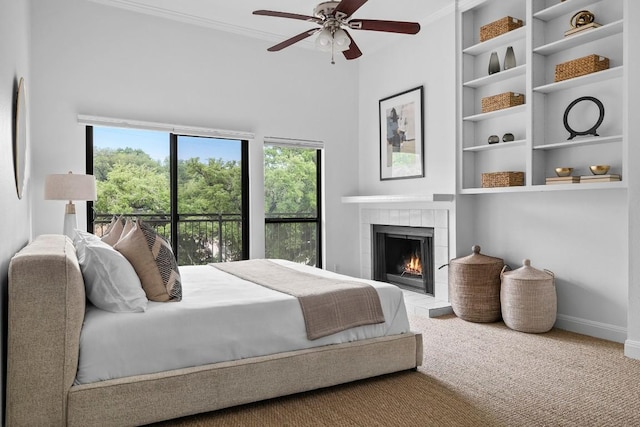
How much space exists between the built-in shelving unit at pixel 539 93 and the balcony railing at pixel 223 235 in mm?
1984

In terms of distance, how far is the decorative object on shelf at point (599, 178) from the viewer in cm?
322

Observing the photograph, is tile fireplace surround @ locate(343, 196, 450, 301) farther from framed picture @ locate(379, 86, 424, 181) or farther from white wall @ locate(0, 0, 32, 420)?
white wall @ locate(0, 0, 32, 420)

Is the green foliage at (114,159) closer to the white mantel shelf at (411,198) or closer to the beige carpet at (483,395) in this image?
the white mantel shelf at (411,198)

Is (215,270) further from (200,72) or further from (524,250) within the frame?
(524,250)

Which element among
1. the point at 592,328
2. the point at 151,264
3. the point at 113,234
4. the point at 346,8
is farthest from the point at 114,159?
the point at 592,328

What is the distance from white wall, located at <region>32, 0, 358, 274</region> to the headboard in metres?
2.49

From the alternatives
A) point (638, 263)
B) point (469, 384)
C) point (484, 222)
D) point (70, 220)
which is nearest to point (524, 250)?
point (484, 222)

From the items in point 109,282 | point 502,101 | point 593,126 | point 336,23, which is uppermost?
point 336,23

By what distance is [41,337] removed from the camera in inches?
72.3

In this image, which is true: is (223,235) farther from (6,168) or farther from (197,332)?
(6,168)

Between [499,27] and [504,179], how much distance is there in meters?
1.33

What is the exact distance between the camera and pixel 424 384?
2.61m

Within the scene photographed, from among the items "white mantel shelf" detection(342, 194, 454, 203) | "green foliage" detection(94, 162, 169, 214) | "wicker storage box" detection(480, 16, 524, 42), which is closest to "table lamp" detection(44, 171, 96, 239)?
"green foliage" detection(94, 162, 169, 214)

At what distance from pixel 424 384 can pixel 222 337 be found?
3.87 feet
